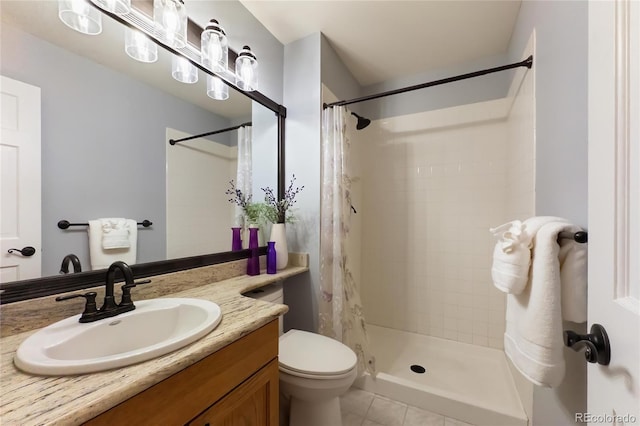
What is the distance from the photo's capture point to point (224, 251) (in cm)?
145

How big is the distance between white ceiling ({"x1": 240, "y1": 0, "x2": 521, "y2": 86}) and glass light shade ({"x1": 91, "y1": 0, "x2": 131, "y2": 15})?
82 cm

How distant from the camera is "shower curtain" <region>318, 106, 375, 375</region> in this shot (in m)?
1.67

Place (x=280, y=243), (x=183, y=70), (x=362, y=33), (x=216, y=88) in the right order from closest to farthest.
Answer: (x=183, y=70), (x=216, y=88), (x=280, y=243), (x=362, y=33)

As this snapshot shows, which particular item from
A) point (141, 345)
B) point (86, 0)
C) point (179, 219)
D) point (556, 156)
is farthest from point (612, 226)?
point (86, 0)

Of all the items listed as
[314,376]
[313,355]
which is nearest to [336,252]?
[313,355]

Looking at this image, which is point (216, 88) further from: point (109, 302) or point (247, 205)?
point (109, 302)

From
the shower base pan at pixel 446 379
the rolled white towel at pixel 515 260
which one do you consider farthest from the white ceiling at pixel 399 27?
the shower base pan at pixel 446 379

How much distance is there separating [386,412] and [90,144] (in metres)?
1.99

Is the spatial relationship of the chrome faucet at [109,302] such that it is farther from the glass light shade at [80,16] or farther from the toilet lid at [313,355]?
the glass light shade at [80,16]

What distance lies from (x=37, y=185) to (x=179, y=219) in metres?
0.49

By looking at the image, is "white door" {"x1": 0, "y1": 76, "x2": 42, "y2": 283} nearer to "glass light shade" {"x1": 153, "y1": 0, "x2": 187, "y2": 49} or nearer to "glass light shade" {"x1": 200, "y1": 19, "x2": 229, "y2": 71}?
"glass light shade" {"x1": 153, "y1": 0, "x2": 187, "y2": 49}

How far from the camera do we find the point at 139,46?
3.40ft

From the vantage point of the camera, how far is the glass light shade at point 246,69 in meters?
1.39

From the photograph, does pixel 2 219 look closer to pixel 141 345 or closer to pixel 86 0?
pixel 141 345
